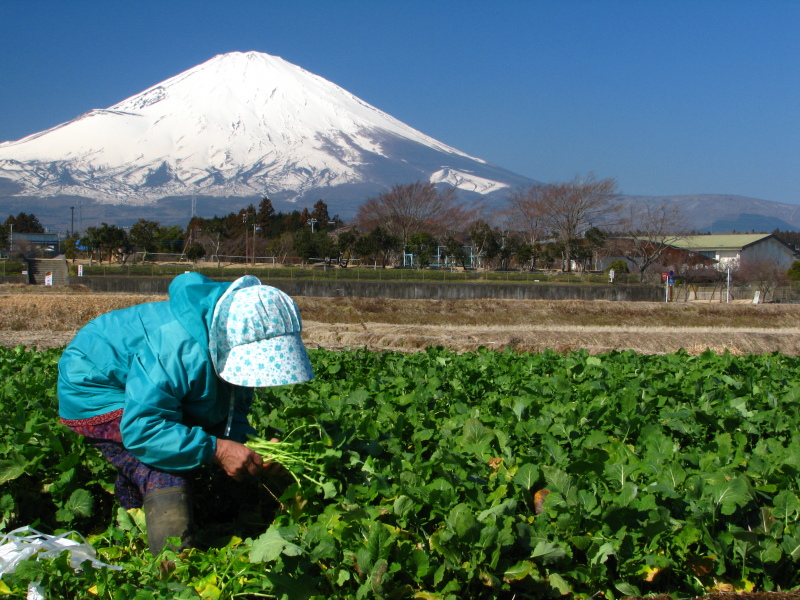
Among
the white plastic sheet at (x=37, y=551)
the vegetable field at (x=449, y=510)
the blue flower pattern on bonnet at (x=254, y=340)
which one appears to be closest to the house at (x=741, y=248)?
the vegetable field at (x=449, y=510)

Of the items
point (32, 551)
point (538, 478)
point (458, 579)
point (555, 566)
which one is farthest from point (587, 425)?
point (32, 551)

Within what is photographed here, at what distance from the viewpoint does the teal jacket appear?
286 cm

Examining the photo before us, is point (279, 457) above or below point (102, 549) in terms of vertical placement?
above

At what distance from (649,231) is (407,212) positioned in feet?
73.6

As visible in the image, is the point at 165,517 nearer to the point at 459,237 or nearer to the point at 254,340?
the point at 254,340

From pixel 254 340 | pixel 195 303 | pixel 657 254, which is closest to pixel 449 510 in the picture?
pixel 254 340

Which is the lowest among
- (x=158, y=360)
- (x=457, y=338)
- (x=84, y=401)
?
(x=457, y=338)

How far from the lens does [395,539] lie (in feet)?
8.92

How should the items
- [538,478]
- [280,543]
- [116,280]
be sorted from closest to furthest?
[280,543]
[538,478]
[116,280]

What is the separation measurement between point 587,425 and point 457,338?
16242 millimetres

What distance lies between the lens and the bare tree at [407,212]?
66.8 metres

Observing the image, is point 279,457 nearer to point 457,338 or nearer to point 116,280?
point 457,338

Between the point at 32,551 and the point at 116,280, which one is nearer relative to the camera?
the point at 32,551

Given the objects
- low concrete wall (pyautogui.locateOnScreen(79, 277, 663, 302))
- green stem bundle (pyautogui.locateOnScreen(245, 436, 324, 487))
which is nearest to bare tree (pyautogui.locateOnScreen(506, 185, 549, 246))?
low concrete wall (pyautogui.locateOnScreen(79, 277, 663, 302))
